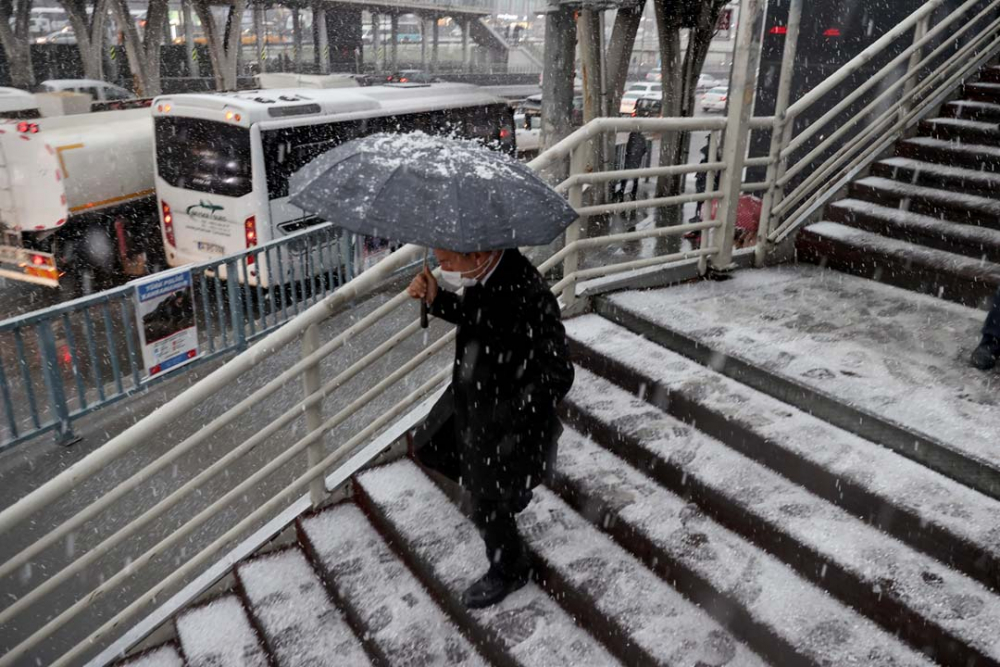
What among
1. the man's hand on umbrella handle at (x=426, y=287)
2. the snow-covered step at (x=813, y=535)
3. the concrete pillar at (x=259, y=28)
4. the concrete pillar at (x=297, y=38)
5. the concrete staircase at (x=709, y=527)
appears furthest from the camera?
the concrete pillar at (x=297, y=38)

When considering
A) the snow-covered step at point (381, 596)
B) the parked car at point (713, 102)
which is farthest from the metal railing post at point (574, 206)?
the parked car at point (713, 102)

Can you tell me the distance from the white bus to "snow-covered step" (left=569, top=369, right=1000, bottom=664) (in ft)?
23.0

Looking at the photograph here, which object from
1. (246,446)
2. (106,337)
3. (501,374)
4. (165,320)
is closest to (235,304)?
(165,320)

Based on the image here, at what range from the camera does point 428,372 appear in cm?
730

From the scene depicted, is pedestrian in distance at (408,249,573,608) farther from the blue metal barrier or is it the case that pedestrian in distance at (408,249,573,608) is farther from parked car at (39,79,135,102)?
parked car at (39,79,135,102)

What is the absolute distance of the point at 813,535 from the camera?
309 centimetres

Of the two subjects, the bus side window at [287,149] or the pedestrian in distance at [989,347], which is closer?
the pedestrian in distance at [989,347]

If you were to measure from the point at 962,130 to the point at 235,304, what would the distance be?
24.0 feet

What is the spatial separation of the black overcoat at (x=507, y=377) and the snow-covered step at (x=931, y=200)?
4383 mm

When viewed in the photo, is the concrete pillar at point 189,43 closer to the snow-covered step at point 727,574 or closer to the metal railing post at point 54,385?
the metal railing post at point 54,385

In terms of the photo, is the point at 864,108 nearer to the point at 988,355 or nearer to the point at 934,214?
the point at 934,214

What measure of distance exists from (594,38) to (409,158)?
11.4 metres

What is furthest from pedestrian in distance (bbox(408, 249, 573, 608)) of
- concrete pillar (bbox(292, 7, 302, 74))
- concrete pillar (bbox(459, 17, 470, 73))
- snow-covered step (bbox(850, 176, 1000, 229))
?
concrete pillar (bbox(459, 17, 470, 73))

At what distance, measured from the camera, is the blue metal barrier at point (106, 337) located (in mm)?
6086
